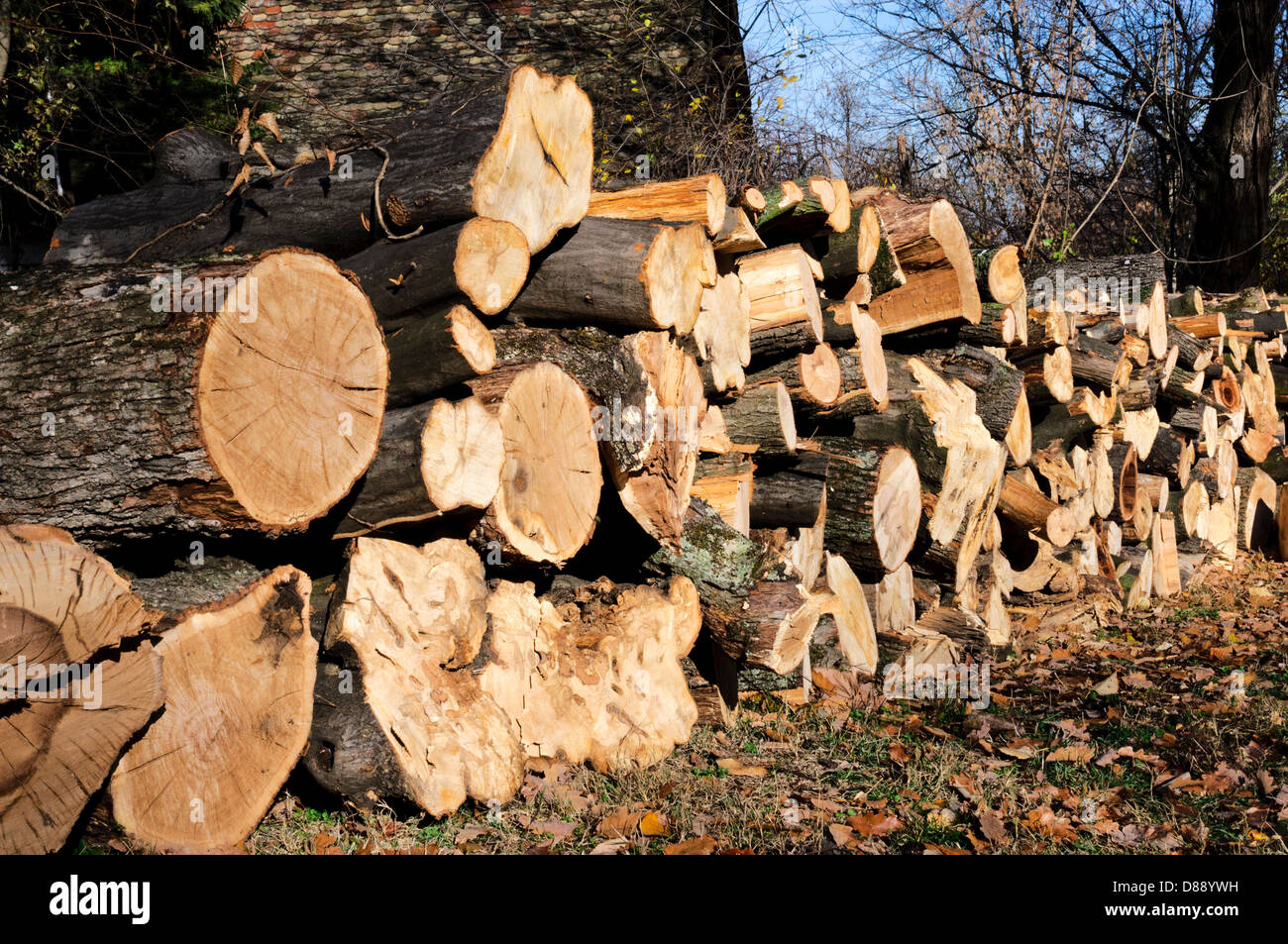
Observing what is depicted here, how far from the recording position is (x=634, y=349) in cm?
407

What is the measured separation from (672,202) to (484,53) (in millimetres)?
7978

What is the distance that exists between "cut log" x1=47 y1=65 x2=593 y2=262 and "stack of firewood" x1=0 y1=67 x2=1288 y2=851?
0.02m

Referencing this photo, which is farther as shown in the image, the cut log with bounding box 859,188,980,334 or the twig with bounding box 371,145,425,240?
the cut log with bounding box 859,188,980,334

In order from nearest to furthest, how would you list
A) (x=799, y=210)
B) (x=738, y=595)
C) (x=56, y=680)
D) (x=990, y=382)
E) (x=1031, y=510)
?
(x=56, y=680)
(x=738, y=595)
(x=799, y=210)
(x=990, y=382)
(x=1031, y=510)

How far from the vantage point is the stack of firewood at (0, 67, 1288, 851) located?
2.71 m

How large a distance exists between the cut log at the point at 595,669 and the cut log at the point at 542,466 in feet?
0.91

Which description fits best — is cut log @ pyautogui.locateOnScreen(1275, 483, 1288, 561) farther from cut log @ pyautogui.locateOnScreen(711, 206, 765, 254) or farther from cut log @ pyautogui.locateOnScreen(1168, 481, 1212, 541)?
cut log @ pyautogui.locateOnScreen(711, 206, 765, 254)

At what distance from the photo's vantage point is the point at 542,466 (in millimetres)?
3633

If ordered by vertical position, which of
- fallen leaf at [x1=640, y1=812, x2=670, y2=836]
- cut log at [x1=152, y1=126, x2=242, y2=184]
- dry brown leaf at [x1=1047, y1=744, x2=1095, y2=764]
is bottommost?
dry brown leaf at [x1=1047, y1=744, x2=1095, y2=764]

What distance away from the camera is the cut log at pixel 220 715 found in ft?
9.10

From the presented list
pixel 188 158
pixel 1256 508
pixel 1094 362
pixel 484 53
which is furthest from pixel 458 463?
pixel 1256 508

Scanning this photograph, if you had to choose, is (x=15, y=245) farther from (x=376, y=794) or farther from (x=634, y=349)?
(x=376, y=794)

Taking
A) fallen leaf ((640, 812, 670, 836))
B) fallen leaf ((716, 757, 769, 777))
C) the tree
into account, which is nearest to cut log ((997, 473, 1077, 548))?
fallen leaf ((716, 757, 769, 777))

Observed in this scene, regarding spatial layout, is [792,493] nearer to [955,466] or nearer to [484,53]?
[955,466]
